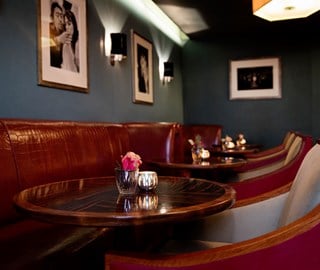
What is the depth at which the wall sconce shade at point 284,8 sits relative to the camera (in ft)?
10.5

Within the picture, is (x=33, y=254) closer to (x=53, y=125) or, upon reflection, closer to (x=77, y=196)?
(x=77, y=196)

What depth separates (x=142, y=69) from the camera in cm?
465

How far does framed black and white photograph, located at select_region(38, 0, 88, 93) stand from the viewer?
2600mm

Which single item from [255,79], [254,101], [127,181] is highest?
[255,79]

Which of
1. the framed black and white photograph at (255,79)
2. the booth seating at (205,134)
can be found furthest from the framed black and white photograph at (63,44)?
the framed black and white photograph at (255,79)

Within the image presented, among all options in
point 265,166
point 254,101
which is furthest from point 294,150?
point 254,101

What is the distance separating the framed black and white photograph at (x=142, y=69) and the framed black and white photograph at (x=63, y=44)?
122cm

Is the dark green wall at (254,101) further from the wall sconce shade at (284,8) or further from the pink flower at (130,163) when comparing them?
the pink flower at (130,163)

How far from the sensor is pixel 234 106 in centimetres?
657

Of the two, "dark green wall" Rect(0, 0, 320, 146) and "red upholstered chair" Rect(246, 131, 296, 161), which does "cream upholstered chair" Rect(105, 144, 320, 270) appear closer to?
"red upholstered chair" Rect(246, 131, 296, 161)

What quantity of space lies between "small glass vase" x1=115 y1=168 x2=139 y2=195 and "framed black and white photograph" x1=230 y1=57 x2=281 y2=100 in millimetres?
5419

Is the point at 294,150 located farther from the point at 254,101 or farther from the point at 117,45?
the point at 254,101

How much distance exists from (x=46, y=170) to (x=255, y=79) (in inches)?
202

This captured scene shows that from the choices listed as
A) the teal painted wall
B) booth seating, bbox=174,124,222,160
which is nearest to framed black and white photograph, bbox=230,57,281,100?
booth seating, bbox=174,124,222,160
